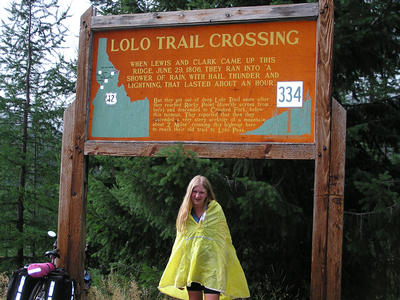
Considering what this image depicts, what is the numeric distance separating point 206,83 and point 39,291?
266 centimetres

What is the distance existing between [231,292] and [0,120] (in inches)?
348

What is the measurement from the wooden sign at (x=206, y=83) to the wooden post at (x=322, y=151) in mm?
77

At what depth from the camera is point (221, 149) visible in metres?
4.20

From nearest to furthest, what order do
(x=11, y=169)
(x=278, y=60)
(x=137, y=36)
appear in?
(x=278, y=60), (x=137, y=36), (x=11, y=169)

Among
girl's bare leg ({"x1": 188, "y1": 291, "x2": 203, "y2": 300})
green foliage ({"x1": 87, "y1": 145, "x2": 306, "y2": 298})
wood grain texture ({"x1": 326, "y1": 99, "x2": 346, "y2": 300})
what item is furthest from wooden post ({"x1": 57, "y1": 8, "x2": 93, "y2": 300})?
wood grain texture ({"x1": 326, "y1": 99, "x2": 346, "y2": 300})

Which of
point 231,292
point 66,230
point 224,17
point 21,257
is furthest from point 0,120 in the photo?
point 231,292

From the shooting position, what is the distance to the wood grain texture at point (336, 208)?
392cm

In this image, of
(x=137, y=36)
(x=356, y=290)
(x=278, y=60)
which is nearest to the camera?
(x=278, y=60)

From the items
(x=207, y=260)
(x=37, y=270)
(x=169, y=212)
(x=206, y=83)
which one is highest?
(x=206, y=83)

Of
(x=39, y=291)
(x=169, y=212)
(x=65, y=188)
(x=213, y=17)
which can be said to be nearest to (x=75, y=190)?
(x=65, y=188)

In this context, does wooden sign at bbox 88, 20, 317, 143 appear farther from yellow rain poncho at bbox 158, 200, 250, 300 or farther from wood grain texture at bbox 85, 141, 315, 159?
yellow rain poncho at bbox 158, 200, 250, 300

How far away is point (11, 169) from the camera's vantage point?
10172 mm

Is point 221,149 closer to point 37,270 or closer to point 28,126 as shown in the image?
point 37,270

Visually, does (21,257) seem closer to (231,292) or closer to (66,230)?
(66,230)
